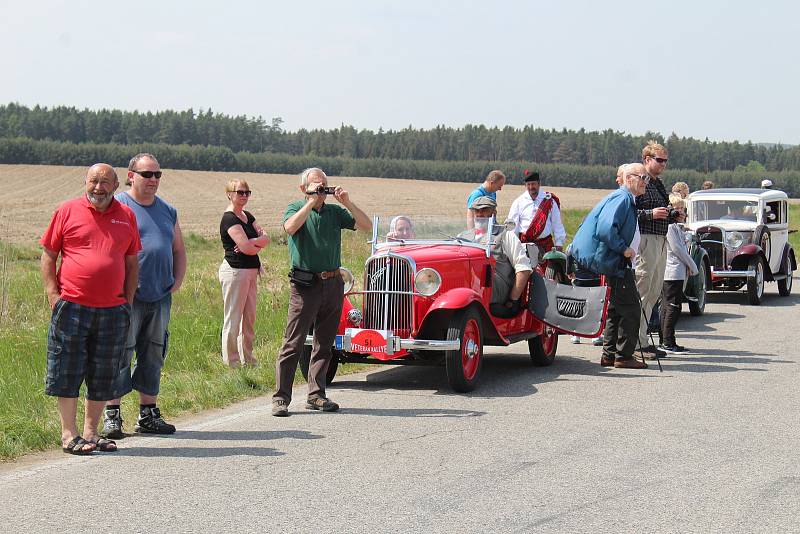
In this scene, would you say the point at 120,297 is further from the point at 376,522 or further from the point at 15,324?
the point at 15,324

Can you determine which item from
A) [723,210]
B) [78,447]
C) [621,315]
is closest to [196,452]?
[78,447]

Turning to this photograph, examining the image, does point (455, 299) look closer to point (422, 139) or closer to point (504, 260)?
point (504, 260)

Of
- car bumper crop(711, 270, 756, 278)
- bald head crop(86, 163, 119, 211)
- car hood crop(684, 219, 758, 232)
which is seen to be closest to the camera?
bald head crop(86, 163, 119, 211)

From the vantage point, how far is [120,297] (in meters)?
7.34

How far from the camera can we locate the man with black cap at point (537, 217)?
45.9 feet

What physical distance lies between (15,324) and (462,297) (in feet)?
24.3

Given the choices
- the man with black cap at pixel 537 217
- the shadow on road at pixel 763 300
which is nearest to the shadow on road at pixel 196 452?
the man with black cap at pixel 537 217

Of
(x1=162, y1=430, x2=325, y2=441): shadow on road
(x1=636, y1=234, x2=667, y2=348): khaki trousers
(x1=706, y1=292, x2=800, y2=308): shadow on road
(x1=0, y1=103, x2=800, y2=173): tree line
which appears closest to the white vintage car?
(x1=706, y1=292, x2=800, y2=308): shadow on road

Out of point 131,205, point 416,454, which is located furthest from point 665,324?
point 131,205

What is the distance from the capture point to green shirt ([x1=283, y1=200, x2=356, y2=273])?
8672 mm

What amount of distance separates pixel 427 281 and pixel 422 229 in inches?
46.7

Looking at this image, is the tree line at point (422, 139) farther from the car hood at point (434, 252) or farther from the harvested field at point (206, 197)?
the car hood at point (434, 252)

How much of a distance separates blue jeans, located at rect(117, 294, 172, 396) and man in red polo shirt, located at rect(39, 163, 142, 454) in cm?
45

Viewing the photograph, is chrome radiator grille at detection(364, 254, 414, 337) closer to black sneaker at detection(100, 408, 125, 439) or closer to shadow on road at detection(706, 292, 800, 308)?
black sneaker at detection(100, 408, 125, 439)
